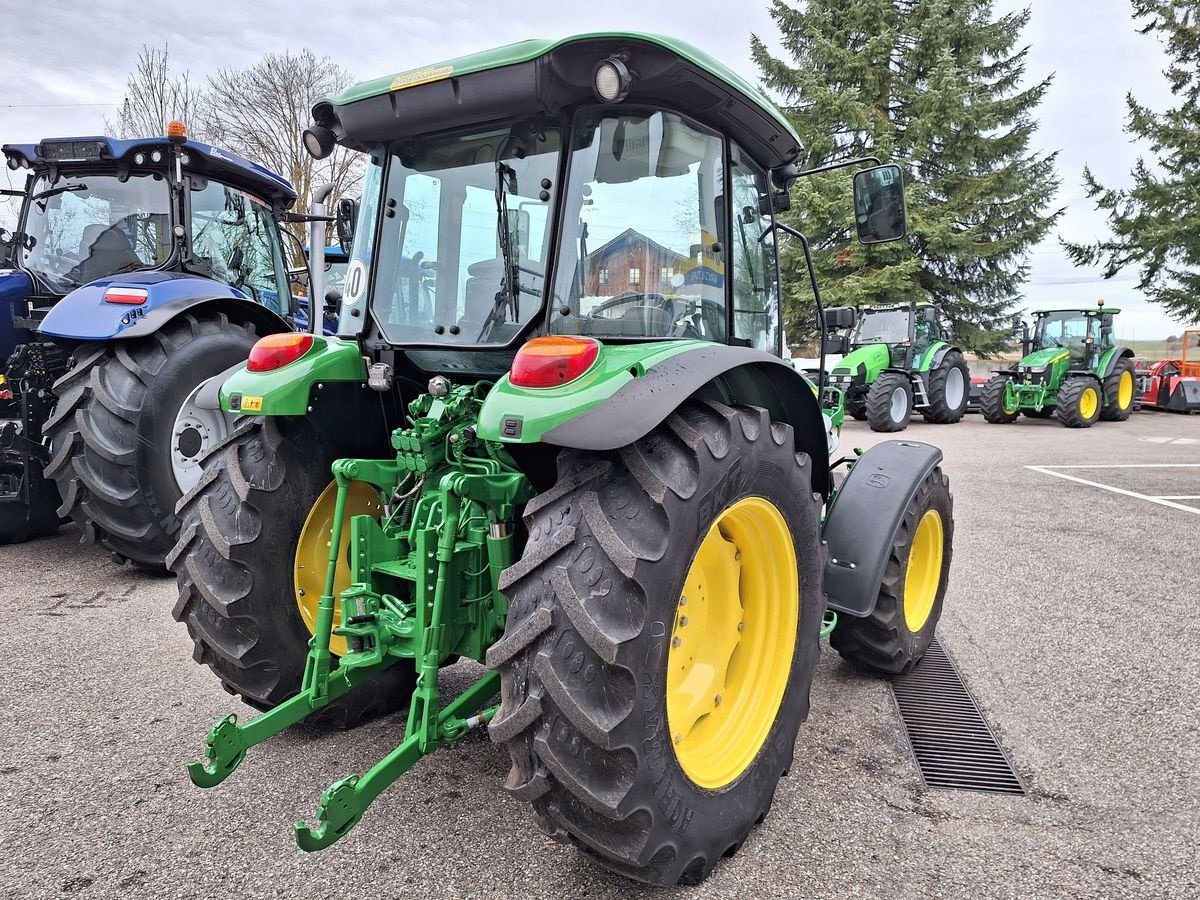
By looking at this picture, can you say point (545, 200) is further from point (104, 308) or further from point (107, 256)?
point (107, 256)

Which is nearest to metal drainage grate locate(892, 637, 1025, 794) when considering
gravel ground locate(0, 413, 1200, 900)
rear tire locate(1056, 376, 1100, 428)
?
gravel ground locate(0, 413, 1200, 900)

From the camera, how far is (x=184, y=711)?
3148 mm

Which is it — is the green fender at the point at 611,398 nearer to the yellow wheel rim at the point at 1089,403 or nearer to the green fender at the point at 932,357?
the green fender at the point at 932,357

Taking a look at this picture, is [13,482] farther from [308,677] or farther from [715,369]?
[715,369]

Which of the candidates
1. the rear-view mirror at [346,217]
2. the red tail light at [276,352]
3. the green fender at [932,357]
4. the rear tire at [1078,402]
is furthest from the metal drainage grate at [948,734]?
the rear tire at [1078,402]

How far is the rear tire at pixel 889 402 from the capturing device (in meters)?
13.9

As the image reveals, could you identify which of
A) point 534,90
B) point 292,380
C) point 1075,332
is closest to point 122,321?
point 292,380

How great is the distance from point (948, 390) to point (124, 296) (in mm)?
14902

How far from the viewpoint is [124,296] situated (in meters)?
4.83

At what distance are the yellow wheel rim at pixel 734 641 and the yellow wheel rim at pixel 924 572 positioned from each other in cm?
131

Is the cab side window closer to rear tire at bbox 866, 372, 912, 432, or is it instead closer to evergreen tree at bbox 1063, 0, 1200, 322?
rear tire at bbox 866, 372, 912, 432

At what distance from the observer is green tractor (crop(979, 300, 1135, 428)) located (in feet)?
52.6

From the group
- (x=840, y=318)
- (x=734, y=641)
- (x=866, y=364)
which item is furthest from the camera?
(x=866, y=364)

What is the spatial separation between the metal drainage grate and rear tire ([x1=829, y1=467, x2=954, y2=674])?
0.40 ft
